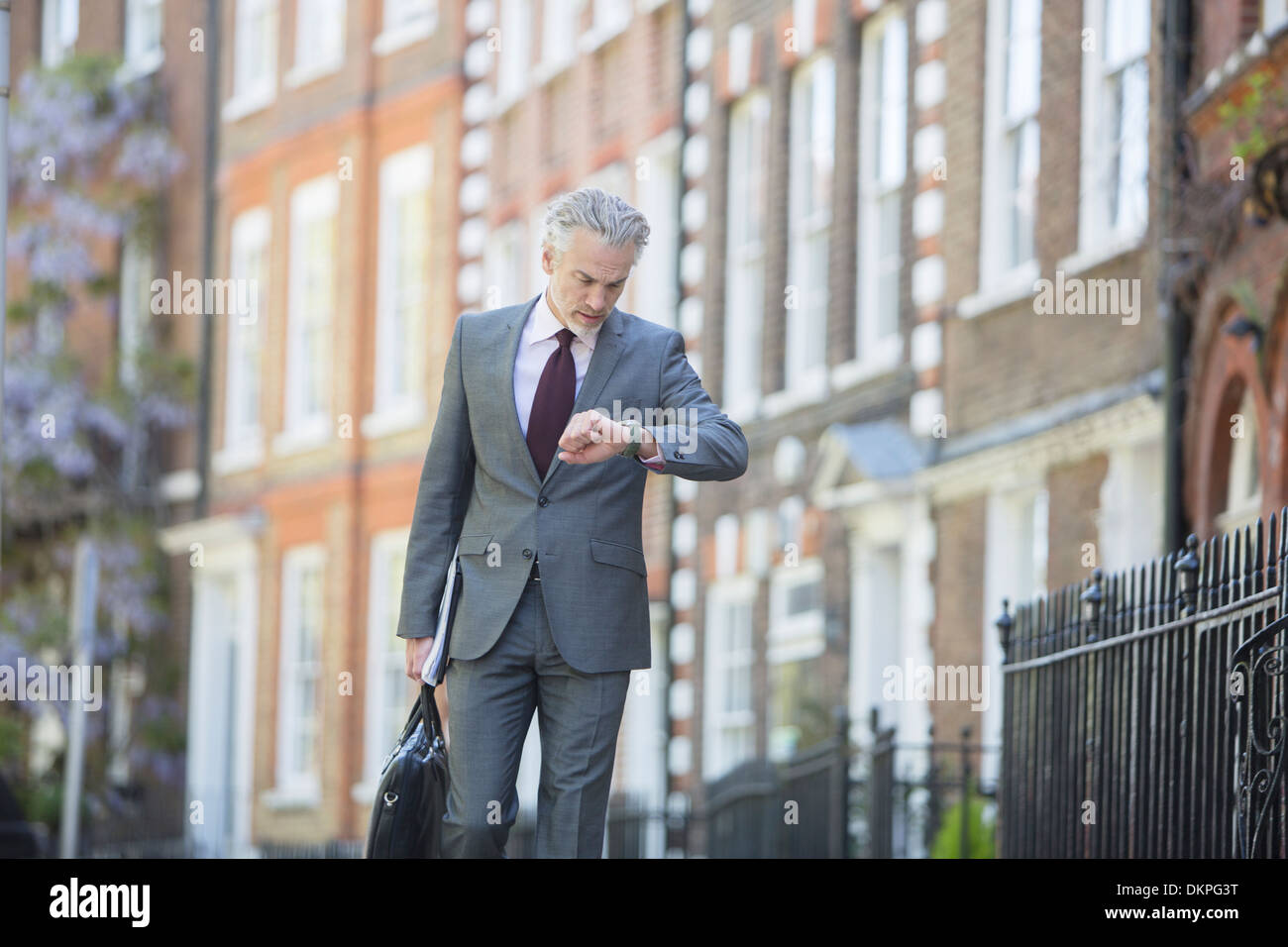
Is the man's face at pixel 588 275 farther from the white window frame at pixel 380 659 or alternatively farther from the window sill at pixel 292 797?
the window sill at pixel 292 797

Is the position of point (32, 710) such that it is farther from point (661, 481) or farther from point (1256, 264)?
point (1256, 264)

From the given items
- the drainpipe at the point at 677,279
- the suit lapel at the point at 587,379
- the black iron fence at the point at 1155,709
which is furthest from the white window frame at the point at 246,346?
the suit lapel at the point at 587,379

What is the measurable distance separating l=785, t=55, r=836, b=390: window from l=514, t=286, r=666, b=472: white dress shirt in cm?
1285

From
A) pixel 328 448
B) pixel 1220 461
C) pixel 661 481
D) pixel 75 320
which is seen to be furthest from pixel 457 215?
pixel 1220 461

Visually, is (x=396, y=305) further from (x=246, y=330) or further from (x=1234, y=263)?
(x=1234, y=263)

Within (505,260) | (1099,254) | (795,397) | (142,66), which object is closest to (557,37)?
(505,260)

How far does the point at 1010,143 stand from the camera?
54.4 feet

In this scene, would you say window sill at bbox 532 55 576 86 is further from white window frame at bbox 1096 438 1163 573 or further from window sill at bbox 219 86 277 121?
white window frame at bbox 1096 438 1163 573

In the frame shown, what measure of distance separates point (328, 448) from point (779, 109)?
30.4 feet

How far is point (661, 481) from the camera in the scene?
72.3 feet

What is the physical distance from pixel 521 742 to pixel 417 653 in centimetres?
36

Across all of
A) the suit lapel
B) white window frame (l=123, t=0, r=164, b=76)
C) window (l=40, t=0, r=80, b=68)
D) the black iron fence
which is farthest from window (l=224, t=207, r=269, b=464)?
the suit lapel

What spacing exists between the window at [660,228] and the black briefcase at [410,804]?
52.2 ft
